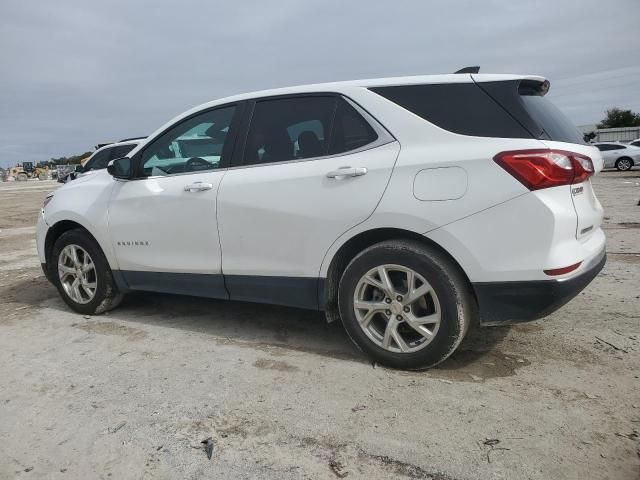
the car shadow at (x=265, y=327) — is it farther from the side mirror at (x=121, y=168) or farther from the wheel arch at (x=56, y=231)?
the side mirror at (x=121, y=168)

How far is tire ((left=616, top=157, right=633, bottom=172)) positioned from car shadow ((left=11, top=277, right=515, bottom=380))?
25.6 meters

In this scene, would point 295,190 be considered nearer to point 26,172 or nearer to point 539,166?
point 539,166

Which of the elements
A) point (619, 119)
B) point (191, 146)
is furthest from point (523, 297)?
point (619, 119)

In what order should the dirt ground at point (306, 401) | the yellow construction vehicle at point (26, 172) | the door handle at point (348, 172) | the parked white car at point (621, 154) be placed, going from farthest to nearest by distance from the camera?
the yellow construction vehicle at point (26, 172) < the parked white car at point (621, 154) < the door handle at point (348, 172) < the dirt ground at point (306, 401)

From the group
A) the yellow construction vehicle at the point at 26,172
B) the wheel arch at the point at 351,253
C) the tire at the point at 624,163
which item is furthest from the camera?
the yellow construction vehicle at the point at 26,172

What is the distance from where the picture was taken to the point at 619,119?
68.1 metres

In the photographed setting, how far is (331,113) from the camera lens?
11.1 ft

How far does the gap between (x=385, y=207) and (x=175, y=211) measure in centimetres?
172

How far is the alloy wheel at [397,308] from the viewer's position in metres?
2.96

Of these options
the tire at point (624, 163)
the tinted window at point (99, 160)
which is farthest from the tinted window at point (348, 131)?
the tire at point (624, 163)

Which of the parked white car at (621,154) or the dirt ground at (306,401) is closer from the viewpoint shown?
the dirt ground at (306,401)

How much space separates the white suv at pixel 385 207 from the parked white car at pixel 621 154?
25414 millimetres

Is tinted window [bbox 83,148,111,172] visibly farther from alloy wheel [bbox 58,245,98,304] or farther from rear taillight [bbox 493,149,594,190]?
rear taillight [bbox 493,149,594,190]

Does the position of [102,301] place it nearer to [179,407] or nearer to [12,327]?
[12,327]
